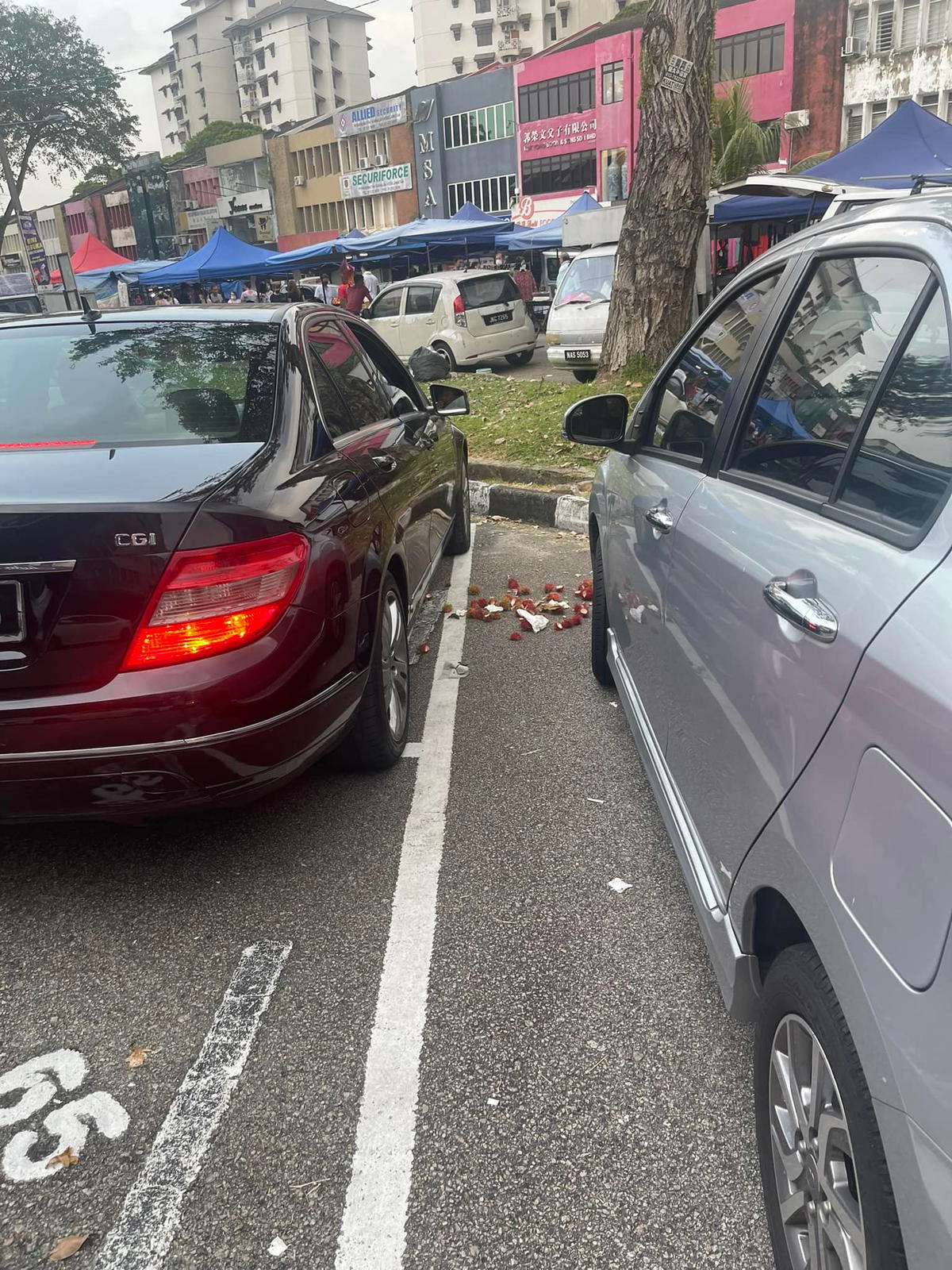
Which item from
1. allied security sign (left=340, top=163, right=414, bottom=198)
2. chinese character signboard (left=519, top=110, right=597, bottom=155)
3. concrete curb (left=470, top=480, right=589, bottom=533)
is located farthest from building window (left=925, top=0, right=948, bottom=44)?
concrete curb (left=470, top=480, right=589, bottom=533)

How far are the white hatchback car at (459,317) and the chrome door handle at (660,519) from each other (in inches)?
534

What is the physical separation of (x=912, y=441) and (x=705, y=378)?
133cm

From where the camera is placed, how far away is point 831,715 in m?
1.36

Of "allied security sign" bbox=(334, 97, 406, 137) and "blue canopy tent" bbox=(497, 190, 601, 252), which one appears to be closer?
"blue canopy tent" bbox=(497, 190, 601, 252)

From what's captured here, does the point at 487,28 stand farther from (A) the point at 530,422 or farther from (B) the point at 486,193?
(A) the point at 530,422

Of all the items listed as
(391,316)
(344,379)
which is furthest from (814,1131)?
(391,316)

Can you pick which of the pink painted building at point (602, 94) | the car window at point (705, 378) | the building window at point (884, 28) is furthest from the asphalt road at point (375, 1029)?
the building window at point (884, 28)

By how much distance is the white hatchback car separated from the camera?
51.4 feet

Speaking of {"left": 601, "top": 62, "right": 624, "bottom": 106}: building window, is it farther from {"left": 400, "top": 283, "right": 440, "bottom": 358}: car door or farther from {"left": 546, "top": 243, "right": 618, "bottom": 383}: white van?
{"left": 546, "top": 243, "right": 618, "bottom": 383}: white van

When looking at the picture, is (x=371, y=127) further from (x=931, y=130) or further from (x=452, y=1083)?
(x=452, y=1083)

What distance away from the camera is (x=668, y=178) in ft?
28.7

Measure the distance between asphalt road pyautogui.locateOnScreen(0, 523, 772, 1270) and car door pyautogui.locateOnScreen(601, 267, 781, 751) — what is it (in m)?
0.62

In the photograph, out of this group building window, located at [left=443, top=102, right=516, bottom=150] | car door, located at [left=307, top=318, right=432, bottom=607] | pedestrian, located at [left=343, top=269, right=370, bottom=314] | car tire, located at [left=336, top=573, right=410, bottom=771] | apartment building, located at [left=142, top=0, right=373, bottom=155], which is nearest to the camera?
car tire, located at [left=336, top=573, right=410, bottom=771]

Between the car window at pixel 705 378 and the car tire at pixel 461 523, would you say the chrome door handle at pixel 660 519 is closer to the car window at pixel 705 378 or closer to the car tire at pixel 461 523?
the car window at pixel 705 378
